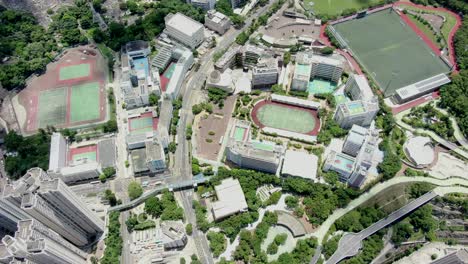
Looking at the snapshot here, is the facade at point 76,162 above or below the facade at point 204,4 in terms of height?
below

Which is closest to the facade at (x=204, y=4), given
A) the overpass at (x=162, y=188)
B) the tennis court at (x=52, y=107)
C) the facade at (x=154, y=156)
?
the tennis court at (x=52, y=107)

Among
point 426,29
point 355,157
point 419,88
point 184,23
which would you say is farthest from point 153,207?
point 426,29

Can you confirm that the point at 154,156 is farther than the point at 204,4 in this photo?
No

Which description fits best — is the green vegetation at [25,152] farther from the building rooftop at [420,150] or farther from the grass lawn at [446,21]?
the grass lawn at [446,21]

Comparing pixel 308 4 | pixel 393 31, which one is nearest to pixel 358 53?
pixel 393 31

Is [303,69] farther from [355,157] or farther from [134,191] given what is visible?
[134,191]

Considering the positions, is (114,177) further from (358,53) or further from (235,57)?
(358,53)
